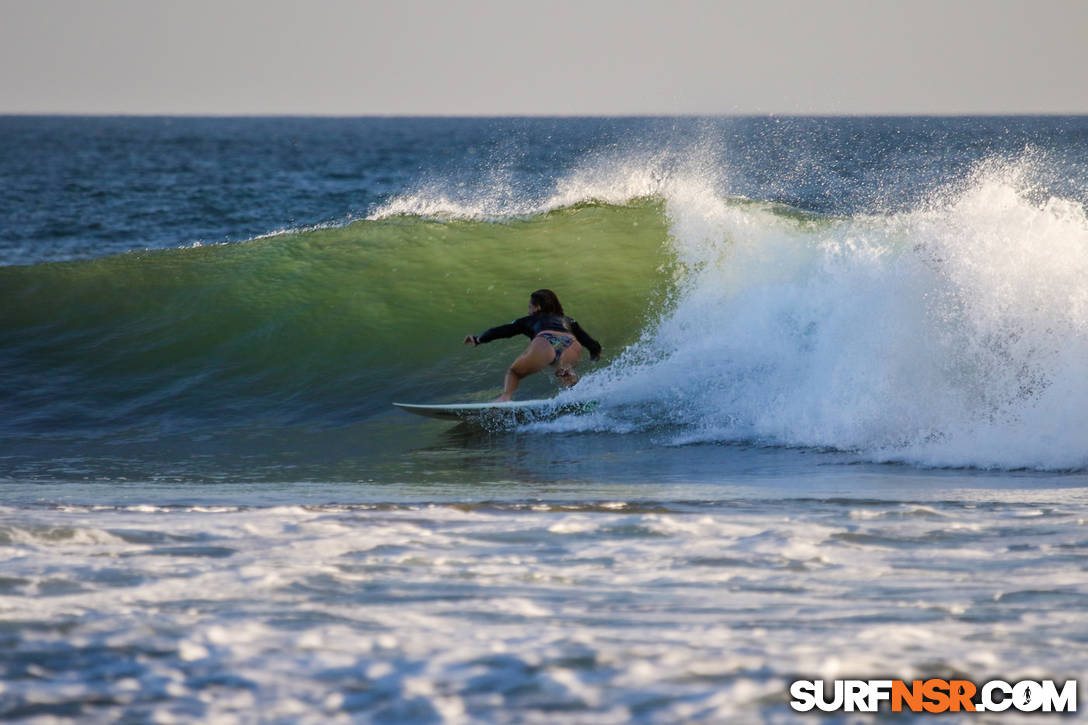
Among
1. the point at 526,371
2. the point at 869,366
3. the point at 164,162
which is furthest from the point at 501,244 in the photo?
the point at 164,162

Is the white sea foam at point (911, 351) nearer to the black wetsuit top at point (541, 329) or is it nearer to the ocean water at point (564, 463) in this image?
the ocean water at point (564, 463)

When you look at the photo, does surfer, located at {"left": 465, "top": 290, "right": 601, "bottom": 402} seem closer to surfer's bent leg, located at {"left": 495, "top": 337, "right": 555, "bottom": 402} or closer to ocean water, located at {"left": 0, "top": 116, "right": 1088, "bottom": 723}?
surfer's bent leg, located at {"left": 495, "top": 337, "right": 555, "bottom": 402}

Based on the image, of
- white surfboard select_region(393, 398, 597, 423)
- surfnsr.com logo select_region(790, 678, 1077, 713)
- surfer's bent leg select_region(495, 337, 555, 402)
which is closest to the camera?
surfnsr.com logo select_region(790, 678, 1077, 713)

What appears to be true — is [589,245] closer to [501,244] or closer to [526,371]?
[501,244]

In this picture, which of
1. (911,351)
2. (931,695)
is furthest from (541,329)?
(931,695)

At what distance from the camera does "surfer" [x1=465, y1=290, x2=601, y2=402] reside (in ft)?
30.0

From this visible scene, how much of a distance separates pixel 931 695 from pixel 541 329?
604 cm

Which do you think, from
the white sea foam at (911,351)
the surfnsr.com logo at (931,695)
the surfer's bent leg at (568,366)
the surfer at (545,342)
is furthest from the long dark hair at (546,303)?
the surfnsr.com logo at (931,695)

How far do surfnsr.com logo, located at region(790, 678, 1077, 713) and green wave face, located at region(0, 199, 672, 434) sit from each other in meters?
6.41

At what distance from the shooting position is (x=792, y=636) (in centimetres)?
389

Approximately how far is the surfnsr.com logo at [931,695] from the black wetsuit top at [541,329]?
5.86 meters

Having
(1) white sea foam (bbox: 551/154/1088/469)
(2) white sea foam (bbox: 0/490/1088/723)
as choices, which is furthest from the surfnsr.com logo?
(1) white sea foam (bbox: 551/154/1088/469)

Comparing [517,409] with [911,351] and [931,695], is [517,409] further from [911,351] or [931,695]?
[931,695]

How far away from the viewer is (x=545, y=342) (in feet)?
30.0
